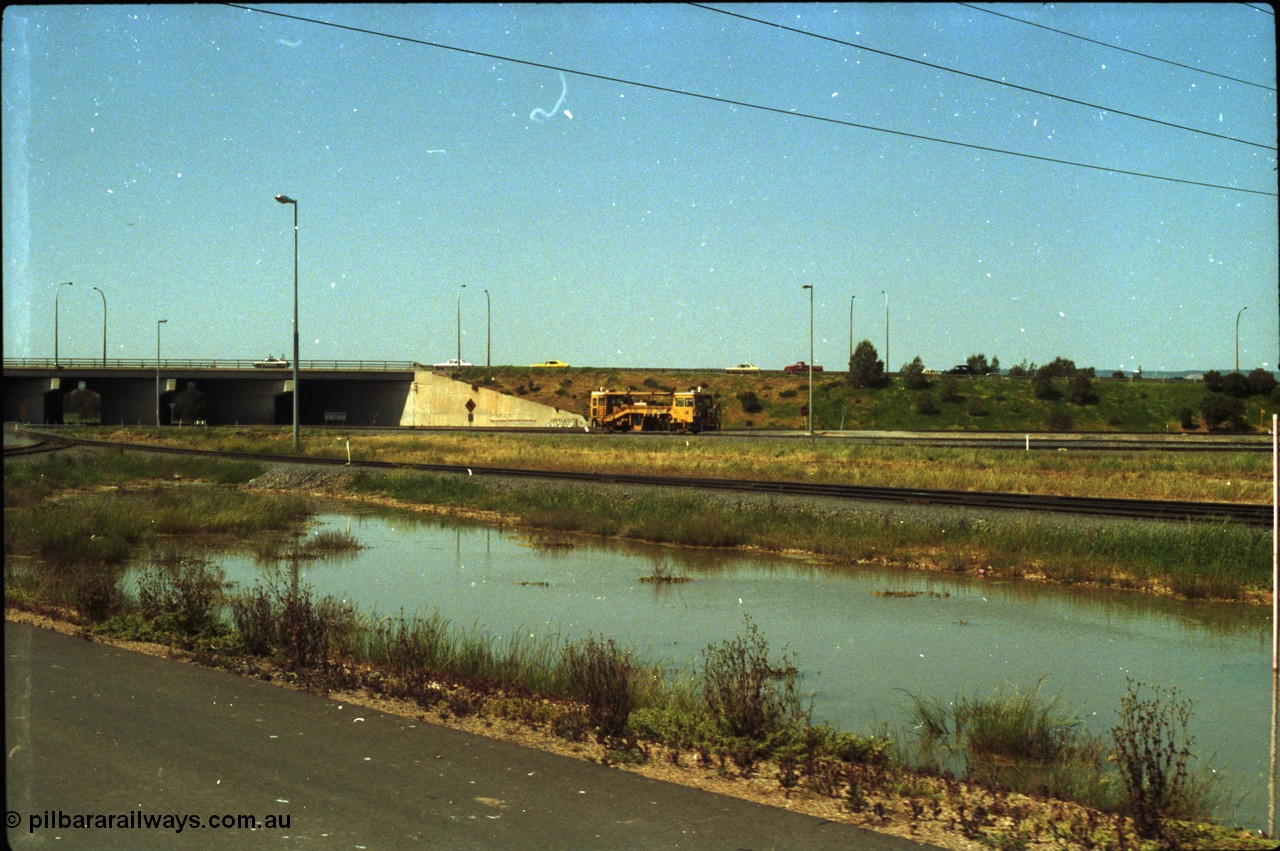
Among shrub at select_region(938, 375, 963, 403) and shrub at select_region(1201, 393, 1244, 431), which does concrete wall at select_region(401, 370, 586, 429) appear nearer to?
shrub at select_region(938, 375, 963, 403)

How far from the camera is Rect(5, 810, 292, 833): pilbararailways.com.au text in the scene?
243 inches

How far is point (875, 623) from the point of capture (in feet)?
49.6

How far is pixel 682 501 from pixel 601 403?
48.9 metres

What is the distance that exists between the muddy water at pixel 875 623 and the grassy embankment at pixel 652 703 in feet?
2.81

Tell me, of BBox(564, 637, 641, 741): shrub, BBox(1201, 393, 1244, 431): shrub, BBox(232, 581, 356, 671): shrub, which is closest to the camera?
BBox(564, 637, 641, 741): shrub

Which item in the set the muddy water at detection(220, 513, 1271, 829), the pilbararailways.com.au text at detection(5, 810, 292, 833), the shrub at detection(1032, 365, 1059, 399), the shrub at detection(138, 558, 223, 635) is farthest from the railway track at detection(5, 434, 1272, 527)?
the shrub at detection(1032, 365, 1059, 399)

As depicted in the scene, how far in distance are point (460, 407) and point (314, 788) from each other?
88.7 metres

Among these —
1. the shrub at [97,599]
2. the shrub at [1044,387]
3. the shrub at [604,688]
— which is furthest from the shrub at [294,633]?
the shrub at [1044,387]

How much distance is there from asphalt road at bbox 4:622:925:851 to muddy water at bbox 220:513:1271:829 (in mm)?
3357

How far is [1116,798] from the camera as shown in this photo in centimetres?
750

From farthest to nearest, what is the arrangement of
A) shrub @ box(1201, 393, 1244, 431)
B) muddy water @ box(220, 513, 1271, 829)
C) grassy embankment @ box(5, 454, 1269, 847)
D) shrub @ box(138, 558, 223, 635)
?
shrub @ box(1201, 393, 1244, 431) → shrub @ box(138, 558, 223, 635) → muddy water @ box(220, 513, 1271, 829) → grassy embankment @ box(5, 454, 1269, 847)

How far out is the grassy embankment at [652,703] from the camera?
6.80 m

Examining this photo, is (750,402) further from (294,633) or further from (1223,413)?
(294,633)

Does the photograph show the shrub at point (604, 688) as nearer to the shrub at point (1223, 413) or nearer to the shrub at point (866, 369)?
the shrub at point (1223, 413)
